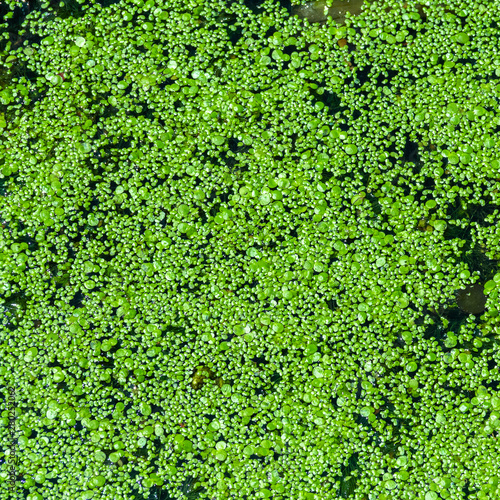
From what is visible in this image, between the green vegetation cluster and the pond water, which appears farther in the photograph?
the pond water

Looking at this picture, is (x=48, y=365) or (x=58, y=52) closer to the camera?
(x=48, y=365)

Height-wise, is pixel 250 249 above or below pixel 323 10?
below

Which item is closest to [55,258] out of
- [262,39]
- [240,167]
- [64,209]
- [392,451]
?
[64,209]

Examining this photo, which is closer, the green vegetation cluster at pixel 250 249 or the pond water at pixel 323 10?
the green vegetation cluster at pixel 250 249

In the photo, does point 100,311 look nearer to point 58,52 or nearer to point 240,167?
point 240,167

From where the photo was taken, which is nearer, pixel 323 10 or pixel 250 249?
pixel 250 249

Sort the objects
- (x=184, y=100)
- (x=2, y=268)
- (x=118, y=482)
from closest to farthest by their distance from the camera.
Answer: (x=118, y=482) < (x=2, y=268) < (x=184, y=100)

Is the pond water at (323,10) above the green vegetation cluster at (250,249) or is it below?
above

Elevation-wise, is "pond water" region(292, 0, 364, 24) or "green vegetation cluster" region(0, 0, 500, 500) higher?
"pond water" region(292, 0, 364, 24)
